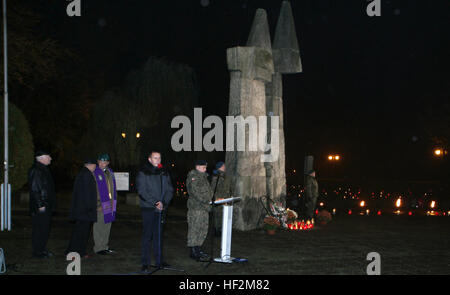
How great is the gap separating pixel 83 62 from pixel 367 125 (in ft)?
101

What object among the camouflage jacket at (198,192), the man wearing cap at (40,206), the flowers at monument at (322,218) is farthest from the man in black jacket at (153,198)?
the flowers at monument at (322,218)

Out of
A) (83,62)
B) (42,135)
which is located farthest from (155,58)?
(42,135)

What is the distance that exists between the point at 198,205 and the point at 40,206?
115 inches

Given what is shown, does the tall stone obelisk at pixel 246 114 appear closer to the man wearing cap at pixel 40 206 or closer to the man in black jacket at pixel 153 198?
the man wearing cap at pixel 40 206

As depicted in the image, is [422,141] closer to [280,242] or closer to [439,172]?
[439,172]

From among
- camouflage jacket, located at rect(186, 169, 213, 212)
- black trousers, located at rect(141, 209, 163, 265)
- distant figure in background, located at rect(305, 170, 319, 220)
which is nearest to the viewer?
black trousers, located at rect(141, 209, 163, 265)

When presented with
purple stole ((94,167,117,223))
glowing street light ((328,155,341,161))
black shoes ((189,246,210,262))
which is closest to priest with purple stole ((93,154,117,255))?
purple stole ((94,167,117,223))

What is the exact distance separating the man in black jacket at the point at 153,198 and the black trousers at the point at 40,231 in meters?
2.29

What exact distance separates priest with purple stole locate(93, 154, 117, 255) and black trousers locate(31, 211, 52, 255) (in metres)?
0.91

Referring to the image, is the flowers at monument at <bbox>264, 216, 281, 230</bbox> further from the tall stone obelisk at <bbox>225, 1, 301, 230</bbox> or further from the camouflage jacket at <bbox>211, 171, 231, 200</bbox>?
the camouflage jacket at <bbox>211, 171, 231, 200</bbox>

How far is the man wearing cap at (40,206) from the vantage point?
9.61 meters

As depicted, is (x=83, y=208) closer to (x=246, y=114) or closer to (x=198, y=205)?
(x=198, y=205)

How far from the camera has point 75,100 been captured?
2798 centimetres

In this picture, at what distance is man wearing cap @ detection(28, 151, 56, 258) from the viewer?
31.5 ft
